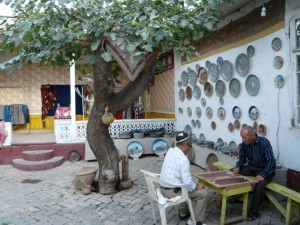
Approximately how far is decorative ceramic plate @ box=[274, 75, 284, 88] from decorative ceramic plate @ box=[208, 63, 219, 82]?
187 centimetres

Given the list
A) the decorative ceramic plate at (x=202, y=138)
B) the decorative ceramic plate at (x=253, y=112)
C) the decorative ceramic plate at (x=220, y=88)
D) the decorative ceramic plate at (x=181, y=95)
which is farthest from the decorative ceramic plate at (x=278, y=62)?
the decorative ceramic plate at (x=181, y=95)

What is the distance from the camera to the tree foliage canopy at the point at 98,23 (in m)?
3.42

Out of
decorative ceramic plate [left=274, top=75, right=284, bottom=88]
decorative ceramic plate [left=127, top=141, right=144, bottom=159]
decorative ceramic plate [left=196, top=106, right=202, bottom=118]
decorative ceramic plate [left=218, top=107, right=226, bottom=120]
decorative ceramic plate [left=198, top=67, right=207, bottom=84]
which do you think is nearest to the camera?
decorative ceramic plate [left=274, top=75, right=284, bottom=88]

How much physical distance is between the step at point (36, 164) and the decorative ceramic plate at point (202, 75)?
414 centimetres

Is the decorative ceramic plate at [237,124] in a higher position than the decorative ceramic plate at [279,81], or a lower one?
lower

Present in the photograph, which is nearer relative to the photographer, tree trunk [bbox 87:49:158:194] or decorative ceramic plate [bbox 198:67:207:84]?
tree trunk [bbox 87:49:158:194]

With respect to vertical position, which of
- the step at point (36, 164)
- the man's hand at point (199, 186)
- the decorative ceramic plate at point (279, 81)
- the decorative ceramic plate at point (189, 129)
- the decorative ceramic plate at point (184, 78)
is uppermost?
the decorative ceramic plate at point (184, 78)

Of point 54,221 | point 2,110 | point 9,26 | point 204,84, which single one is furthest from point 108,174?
point 2,110

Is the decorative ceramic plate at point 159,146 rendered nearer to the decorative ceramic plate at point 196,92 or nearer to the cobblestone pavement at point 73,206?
the decorative ceramic plate at point 196,92

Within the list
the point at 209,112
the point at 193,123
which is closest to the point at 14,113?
the point at 193,123

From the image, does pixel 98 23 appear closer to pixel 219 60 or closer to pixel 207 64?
pixel 219 60

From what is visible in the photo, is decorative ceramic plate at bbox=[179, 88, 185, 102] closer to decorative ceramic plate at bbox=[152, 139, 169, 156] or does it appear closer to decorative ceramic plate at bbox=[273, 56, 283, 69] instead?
decorative ceramic plate at bbox=[152, 139, 169, 156]

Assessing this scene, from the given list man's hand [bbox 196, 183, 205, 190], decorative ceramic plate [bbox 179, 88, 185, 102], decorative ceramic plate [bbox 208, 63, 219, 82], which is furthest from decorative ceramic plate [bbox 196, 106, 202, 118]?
man's hand [bbox 196, 183, 205, 190]

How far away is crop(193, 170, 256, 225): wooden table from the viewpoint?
361 centimetres
